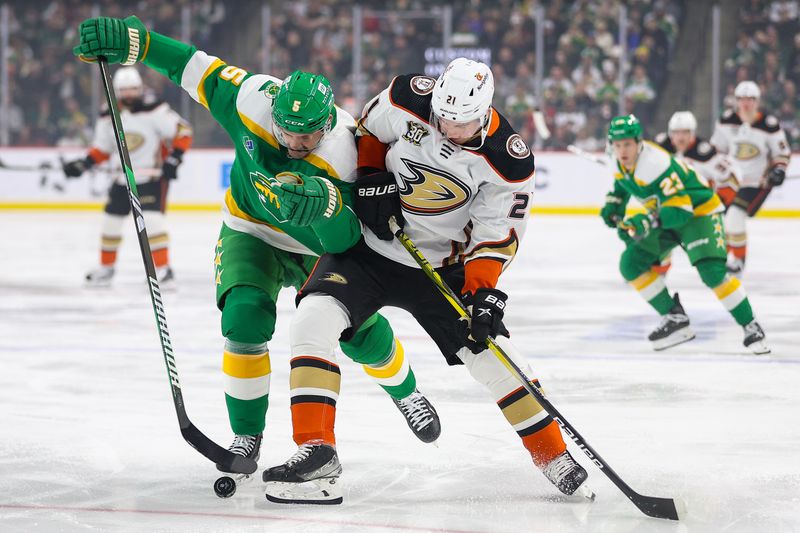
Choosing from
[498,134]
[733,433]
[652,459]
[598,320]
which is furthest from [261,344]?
[598,320]

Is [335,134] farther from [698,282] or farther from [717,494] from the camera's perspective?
[698,282]

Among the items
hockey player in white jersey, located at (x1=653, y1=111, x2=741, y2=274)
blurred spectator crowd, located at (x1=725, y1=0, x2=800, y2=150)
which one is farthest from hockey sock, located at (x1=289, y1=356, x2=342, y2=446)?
blurred spectator crowd, located at (x1=725, y1=0, x2=800, y2=150)

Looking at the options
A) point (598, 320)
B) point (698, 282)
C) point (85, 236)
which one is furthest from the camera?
point (85, 236)

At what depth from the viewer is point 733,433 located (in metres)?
3.46

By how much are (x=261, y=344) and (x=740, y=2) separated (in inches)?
392

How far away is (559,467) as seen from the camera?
2.79m

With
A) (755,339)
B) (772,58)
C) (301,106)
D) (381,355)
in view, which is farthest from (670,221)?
(772,58)

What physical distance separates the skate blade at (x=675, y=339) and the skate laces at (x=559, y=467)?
2198mm

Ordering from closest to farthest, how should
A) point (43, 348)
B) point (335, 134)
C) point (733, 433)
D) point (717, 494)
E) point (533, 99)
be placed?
point (717, 494) → point (335, 134) → point (733, 433) → point (43, 348) → point (533, 99)

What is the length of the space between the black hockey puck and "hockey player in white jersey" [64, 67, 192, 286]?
13.6ft

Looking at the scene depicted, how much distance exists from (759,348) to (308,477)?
2661 mm

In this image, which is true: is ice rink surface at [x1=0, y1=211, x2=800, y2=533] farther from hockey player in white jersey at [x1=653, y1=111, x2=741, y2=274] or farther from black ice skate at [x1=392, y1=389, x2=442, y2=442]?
hockey player in white jersey at [x1=653, y1=111, x2=741, y2=274]

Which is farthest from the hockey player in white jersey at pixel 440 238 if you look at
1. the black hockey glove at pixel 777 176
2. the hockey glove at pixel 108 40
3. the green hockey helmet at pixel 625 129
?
the black hockey glove at pixel 777 176

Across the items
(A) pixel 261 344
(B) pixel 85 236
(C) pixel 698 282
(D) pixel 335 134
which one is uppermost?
(D) pixel 335 134
